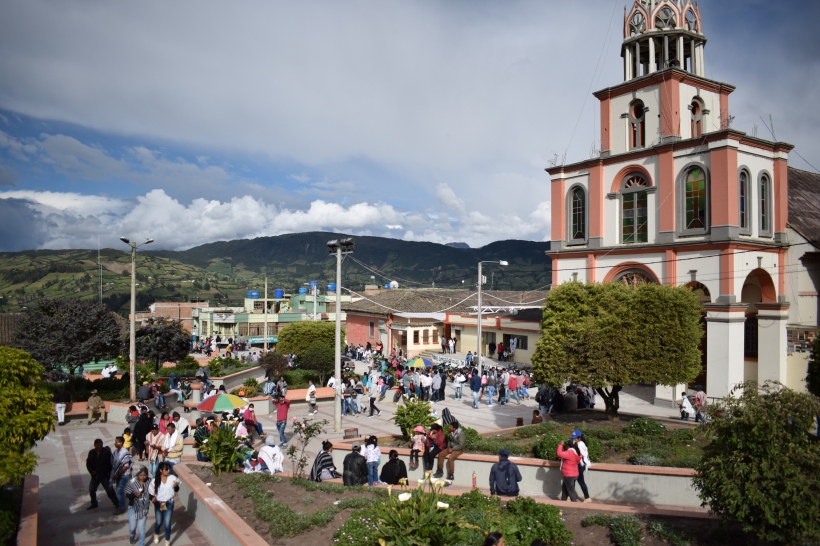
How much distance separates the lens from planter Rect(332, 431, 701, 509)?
12070mm

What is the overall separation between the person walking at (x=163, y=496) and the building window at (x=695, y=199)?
24117 millimetres

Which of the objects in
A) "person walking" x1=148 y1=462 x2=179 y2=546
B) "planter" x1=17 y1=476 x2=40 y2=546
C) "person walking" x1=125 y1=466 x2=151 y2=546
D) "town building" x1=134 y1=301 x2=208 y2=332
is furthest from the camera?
"town building" x1=134 y1=301 x2=208 y2=332

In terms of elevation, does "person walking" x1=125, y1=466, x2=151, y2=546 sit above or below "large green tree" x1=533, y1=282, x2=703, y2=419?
below

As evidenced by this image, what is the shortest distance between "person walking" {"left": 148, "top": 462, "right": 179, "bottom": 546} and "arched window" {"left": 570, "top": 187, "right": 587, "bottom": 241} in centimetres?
2508

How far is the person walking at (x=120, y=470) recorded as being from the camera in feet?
38.5

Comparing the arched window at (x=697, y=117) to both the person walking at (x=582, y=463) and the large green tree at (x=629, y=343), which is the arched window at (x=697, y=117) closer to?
the large green tree at (x=629, y=343)

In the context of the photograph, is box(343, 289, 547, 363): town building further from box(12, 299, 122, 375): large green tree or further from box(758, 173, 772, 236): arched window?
box(12, 299, 122, 375): large green tree

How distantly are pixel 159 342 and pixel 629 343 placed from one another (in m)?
24.4

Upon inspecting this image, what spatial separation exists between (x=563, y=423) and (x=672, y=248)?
40.6ft

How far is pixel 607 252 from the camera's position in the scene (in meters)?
29.6

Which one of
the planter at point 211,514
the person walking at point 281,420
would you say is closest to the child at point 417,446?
the planter at point 211,514

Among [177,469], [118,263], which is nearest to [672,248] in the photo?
[177,469]

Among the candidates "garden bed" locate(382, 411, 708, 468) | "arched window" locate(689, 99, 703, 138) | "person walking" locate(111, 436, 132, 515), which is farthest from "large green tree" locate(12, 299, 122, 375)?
"arched window" locate(689, 99, 703, 138)

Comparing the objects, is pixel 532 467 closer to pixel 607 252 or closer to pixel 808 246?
pixel 607 252
